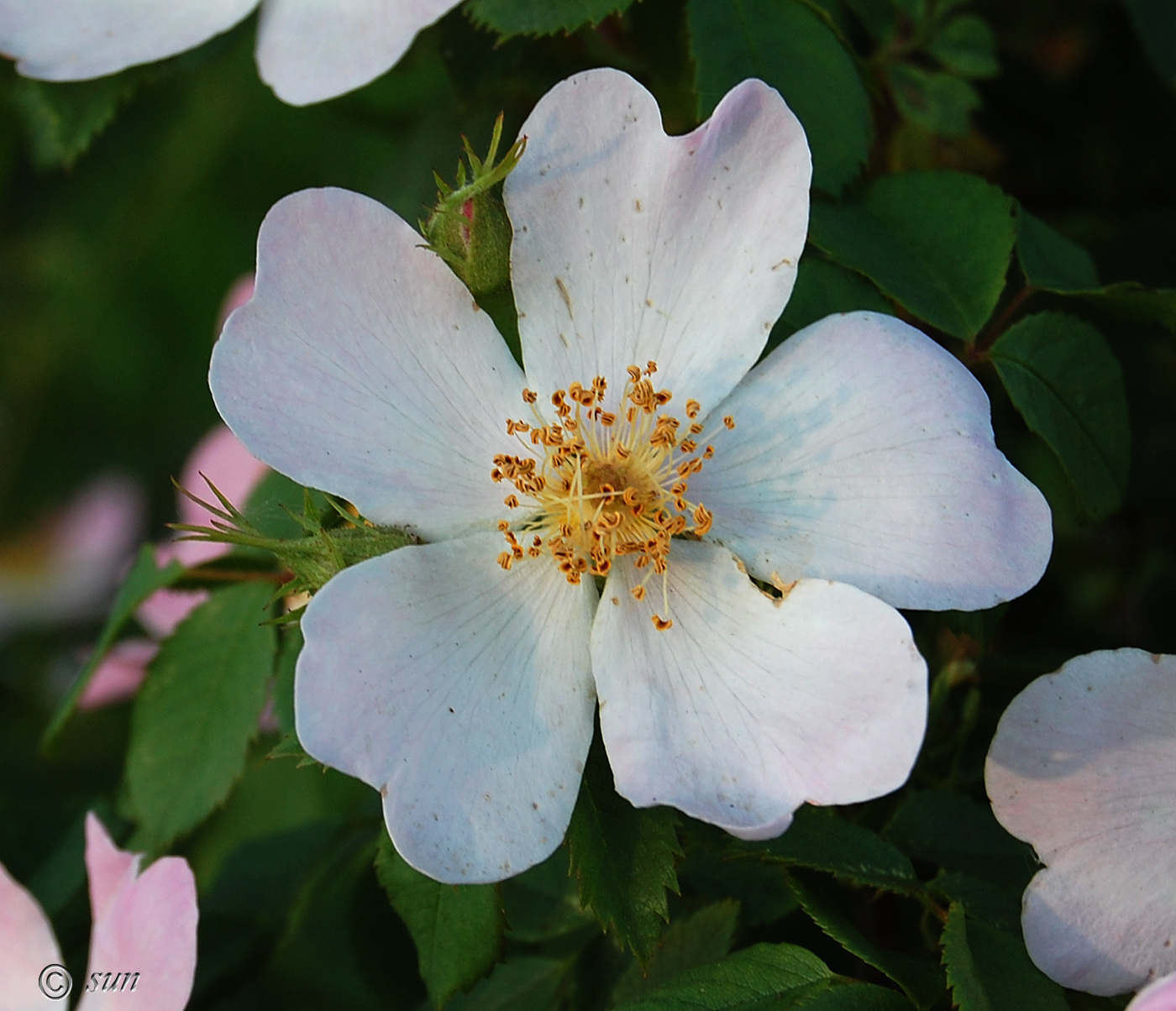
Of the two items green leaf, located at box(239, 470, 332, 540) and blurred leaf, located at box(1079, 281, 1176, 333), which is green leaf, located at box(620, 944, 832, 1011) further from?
blurred leaf, located at box(1079, 281, 1176, 333)

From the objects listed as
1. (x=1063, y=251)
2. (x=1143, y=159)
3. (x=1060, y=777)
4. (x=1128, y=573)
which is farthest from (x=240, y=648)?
(x=1143, y=159)

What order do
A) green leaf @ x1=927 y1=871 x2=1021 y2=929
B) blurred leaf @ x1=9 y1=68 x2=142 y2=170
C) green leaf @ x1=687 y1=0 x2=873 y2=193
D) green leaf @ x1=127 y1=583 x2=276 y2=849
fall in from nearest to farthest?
1. green leaf @ x1=927 y1=871 x2=1021 y2=929
2. green leaf @ x1=687 y1=0 x2=873 y2=193
3. green leaf @ x1=127 y1=583 x2=276 y2=849
4. blurred leaf @ x1=9 y1=68 x2=142 y2=170

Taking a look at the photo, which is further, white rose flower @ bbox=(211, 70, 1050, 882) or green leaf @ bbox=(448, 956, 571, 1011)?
green leaf @ bbox=(448, 956, 571, 1011)

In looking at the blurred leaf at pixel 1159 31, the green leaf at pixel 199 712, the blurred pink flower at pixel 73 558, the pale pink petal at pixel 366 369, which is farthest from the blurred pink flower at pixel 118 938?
the blurred pink flower at pixel 73 558

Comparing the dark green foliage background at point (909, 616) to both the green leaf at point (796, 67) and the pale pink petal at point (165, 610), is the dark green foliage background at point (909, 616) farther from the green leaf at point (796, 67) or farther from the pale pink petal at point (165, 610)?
the pale pink petal at point (165, 610)

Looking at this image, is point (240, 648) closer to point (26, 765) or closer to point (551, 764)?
point (551, 764)

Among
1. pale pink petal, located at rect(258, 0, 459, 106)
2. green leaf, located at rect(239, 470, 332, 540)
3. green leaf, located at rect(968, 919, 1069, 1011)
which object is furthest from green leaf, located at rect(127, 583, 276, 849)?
green leaf, located at rect(968, 919, 1069, 1011)

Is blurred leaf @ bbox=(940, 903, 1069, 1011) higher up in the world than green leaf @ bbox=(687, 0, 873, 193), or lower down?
lower down
